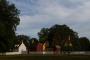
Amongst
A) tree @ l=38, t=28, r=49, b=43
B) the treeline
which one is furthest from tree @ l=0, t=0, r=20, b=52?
tree @ l=38, t=28, r=49, b=43

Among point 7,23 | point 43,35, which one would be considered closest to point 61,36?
point 43,35

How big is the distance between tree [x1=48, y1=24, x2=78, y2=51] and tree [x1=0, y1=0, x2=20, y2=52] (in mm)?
55542

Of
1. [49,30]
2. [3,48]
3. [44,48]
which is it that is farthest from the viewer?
[49,30]

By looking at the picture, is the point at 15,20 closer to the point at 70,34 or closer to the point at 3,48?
the point at 3,48

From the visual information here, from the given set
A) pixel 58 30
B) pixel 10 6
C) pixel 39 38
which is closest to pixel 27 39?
pixel 39 38

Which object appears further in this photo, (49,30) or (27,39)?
(27,39)

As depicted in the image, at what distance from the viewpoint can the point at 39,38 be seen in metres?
168

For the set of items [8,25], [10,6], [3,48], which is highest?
[10,6]

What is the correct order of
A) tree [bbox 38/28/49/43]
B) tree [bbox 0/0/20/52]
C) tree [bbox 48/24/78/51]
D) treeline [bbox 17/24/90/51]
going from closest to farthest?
tree [bbox 0/0/20/52]
tree [bbox 48/24/78/51]
treeline [bbox 17/24/90/51]
tree [bbox 38/28/49/43]

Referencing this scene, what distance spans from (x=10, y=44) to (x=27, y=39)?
325 feet

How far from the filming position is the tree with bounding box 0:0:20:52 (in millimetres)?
76938

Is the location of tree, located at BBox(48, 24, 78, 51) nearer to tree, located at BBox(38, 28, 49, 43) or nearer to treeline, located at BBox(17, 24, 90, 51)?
treeline, located at BBox(17, 24, 90, 51)

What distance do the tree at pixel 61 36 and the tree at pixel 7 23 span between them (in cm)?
5554

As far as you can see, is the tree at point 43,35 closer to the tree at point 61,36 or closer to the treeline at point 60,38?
the treeline at point 60,38
